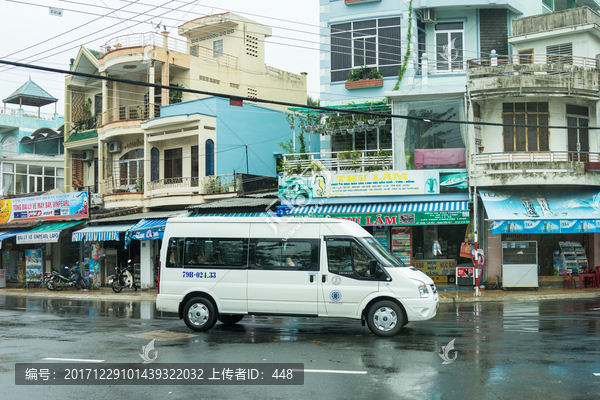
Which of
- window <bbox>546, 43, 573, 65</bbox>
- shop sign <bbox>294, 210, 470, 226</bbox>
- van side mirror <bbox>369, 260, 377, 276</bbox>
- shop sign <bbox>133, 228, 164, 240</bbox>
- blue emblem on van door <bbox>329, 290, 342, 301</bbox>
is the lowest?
blue emblem on van door <bbox>329, 290, 342, 301</bbox>

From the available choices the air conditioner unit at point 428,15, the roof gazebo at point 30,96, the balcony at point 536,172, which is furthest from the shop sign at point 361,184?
the roof gazebo at point 30,96

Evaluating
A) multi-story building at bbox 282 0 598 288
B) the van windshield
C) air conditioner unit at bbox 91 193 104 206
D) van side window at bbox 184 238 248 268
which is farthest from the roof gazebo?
the van windshield

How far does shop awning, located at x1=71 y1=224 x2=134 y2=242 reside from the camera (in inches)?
1028

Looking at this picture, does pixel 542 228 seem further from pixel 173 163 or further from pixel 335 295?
pixel 173 163

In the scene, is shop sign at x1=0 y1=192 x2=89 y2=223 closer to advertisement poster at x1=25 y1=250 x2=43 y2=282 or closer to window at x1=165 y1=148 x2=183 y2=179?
advertisement poster at x1=25 y1=250 x2=43 y2=282

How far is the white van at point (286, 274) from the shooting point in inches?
438

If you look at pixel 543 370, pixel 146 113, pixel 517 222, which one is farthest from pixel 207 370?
pixel 146 113

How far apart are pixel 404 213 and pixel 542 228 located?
4855mm

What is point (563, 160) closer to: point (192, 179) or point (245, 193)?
point (245, 193)

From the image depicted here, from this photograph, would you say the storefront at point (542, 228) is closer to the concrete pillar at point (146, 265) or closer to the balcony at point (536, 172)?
the balcony at point (536, 172)

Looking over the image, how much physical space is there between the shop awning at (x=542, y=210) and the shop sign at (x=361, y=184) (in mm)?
2210

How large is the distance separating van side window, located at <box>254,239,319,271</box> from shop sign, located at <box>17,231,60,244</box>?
65.4 ft

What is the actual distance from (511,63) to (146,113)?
18.4 m

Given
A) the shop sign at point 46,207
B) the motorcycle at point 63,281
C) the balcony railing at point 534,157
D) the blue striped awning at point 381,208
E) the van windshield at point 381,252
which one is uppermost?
the balcony railing at point 534,157
